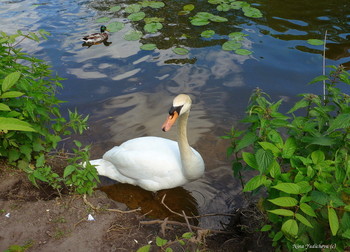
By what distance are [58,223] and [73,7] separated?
7991 mm

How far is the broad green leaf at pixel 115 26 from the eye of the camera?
8477 millimetres

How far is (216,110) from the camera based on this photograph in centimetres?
579

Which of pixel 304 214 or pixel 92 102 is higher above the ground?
pixel 304 214

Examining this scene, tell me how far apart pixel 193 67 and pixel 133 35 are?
6.48ft

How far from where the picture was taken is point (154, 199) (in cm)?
444

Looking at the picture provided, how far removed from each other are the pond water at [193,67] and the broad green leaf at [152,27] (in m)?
0.16

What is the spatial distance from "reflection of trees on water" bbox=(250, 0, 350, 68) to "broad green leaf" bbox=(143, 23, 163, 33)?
241cm

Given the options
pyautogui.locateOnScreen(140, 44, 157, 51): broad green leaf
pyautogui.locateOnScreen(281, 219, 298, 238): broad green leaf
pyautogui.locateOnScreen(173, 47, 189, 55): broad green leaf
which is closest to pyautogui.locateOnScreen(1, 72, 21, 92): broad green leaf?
pyautogui.locateOnScreen(281, 219, 298, 238): broad green leaf

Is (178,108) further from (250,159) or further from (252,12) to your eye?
(252,12)

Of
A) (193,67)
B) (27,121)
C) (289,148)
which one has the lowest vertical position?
(193,67)

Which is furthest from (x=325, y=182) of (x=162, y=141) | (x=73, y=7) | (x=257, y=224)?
(x=73, y=7)

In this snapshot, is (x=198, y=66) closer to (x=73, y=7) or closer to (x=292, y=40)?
(x=292, y=40)

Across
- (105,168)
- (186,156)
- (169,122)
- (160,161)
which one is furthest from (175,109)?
(105,168)

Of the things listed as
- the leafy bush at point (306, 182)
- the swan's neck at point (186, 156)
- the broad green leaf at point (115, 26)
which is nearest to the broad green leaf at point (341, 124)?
the leafy bush at point (306, 182)
